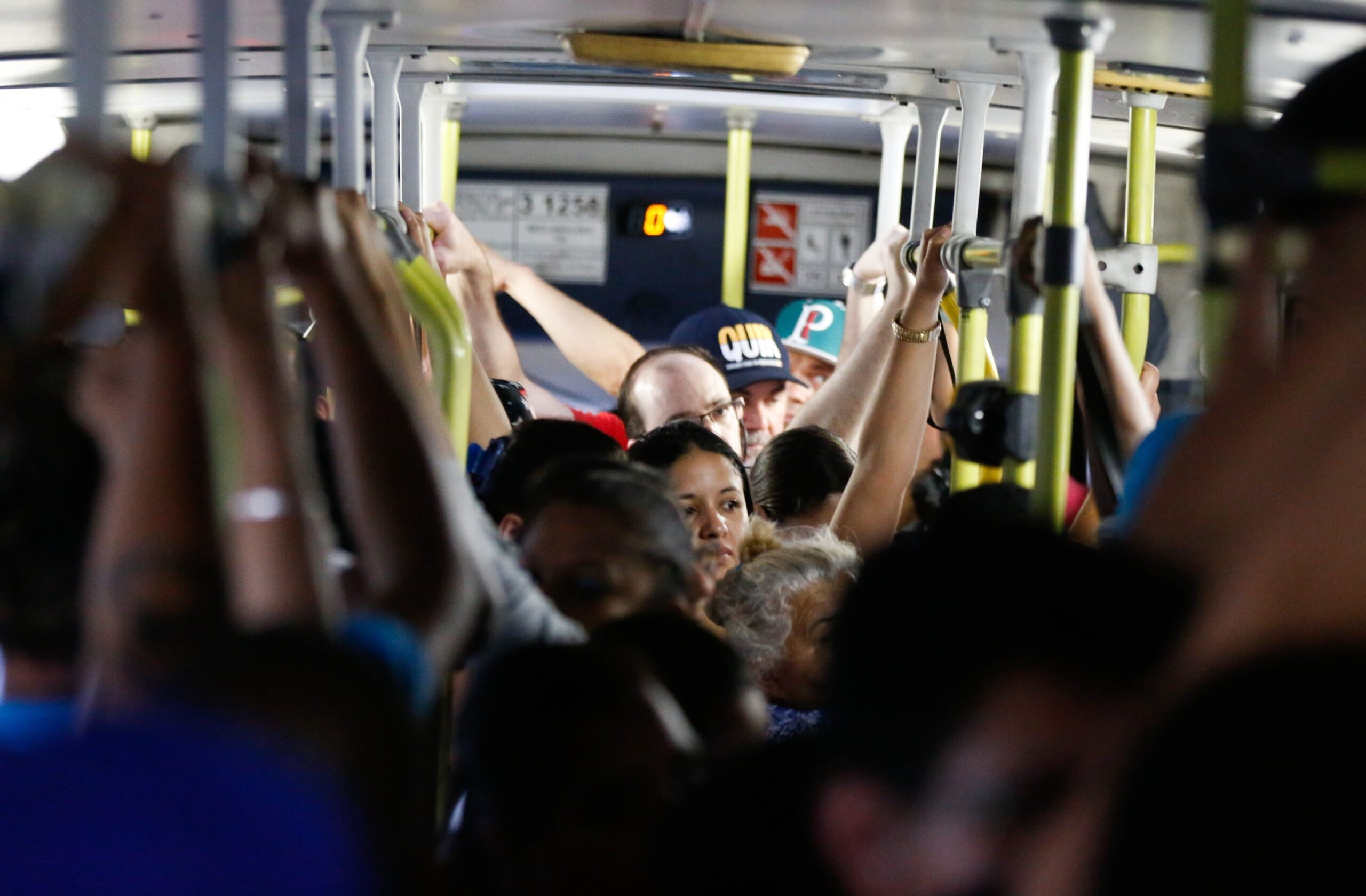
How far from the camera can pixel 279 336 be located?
957mm

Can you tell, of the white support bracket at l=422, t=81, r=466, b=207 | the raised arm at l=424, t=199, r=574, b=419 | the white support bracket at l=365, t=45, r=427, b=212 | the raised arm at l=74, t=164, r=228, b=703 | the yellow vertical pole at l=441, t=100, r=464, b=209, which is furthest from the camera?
the yellow vertical pole at l=441, t=100, r=464, b=209

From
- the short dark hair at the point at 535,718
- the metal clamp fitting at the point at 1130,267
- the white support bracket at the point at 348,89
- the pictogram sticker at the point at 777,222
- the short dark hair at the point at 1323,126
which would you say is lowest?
the short dark hair at the point at 535,718

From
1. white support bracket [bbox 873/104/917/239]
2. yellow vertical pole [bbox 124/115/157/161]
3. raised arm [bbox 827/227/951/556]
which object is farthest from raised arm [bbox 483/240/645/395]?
raised arm [bbox 827/227/951/556]

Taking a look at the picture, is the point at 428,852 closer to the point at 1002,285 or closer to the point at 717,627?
the point at 717,627

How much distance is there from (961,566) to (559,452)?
142 centimetres

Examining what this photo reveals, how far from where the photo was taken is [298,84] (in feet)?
4.09

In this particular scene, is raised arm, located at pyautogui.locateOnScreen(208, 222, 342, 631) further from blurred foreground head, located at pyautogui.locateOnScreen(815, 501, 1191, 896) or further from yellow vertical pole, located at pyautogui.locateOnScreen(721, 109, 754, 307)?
yellow vertical pole, located at pyautogui.locateOnScreen(721, 109, 754, 307)

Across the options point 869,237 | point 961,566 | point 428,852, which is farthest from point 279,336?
point 869,237

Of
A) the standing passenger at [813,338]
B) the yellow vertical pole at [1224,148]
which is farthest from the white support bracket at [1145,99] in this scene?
the standing passenger at [813,338]

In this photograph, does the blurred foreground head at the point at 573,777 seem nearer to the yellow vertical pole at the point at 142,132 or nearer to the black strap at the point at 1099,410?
the black strap at the point at 1099,410

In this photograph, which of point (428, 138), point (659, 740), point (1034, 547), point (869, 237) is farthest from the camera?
point (869, 237)

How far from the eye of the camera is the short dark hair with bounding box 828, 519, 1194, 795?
768 millimetres

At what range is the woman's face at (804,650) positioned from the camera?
2145 millimetres

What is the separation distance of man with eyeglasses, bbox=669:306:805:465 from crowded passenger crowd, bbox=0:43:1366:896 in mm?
2527
